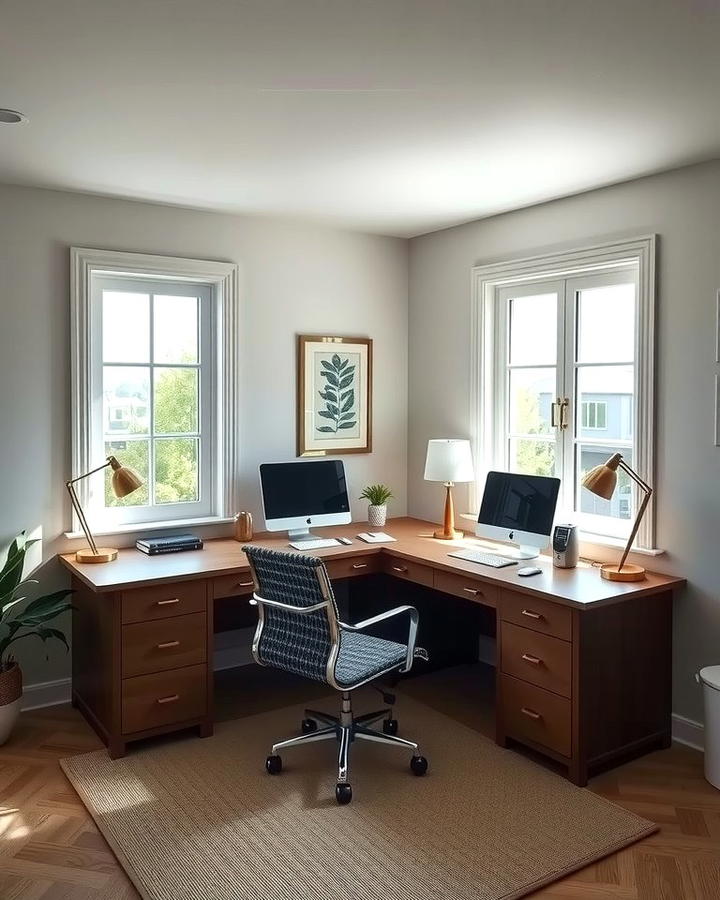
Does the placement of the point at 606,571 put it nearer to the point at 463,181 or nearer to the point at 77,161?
the point at 463,181

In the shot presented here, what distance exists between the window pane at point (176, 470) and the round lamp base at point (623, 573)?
6.92 feet

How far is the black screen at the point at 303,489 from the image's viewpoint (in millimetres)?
4023

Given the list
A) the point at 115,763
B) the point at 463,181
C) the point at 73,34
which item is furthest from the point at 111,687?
the point at 463,181

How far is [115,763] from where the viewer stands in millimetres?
3207

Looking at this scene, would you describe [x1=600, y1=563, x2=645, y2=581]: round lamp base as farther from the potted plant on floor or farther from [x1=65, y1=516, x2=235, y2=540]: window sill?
the potted plant on floor

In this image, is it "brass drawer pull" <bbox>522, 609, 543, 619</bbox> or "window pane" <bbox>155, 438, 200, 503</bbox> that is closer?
"brass drawer pull" <bbox>522, 609, 543, 619</bbox>

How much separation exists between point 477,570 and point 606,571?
21.0 inches

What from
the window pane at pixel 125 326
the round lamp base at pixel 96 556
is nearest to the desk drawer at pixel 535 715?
the round lamp base at pixel 96 556

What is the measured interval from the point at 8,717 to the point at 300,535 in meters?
1.55

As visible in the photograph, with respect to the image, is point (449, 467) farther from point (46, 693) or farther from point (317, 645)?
point (46, 693)

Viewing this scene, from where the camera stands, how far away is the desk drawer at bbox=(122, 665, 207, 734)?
3277mm

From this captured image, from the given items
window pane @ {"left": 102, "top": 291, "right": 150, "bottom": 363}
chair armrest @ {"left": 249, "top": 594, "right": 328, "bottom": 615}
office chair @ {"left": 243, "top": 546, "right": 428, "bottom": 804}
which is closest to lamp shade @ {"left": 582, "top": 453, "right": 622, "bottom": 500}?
office chair @ {"left": 243, "top": 546, "right": 428, "bottom": 804}

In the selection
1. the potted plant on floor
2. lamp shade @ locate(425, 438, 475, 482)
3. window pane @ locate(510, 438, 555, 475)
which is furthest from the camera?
lamp shade @ locate(425, 438, 475, 482)

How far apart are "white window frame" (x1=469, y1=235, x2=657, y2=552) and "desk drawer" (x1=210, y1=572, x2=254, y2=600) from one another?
1.45 meters
